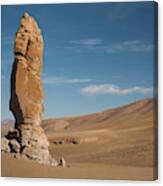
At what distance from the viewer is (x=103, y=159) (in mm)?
3996

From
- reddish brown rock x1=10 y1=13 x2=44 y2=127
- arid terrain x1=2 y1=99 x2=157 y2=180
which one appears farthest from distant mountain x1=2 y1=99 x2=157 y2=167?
reddish brown rock x1=10 y1=13 x2=44 y2=127

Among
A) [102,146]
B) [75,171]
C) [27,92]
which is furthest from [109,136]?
[27,92]

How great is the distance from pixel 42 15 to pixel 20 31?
6.6 inches

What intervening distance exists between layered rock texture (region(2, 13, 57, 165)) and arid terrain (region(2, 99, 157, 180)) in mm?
64

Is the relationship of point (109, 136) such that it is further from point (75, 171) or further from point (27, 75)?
point (27, 75)

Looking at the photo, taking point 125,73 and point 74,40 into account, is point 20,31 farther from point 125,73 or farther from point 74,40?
point 125,73

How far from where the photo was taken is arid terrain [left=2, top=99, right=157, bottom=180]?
12.9 feet

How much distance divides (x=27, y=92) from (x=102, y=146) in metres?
0.57

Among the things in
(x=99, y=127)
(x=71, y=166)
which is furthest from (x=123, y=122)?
(x=71, y=166)

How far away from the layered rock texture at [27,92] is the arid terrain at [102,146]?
0.21 feet

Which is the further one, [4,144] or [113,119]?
[4,144]

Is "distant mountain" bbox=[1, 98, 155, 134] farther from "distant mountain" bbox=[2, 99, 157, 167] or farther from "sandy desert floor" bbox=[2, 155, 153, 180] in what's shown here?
"sandy desert floor" bbox=[2, 155, 153, 180]

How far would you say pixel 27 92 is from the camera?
4.12 metres

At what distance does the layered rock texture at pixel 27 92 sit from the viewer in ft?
13.4
